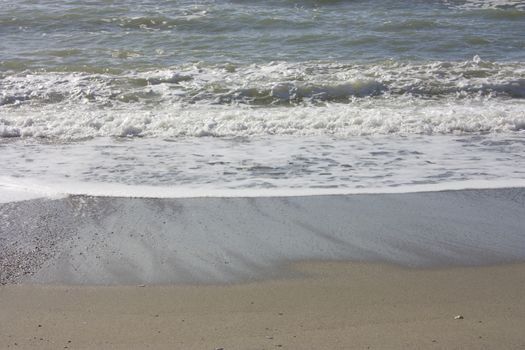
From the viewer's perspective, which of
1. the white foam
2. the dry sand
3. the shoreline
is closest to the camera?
the dry sand

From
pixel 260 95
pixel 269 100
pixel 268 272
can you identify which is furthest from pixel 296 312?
pixel 260 95

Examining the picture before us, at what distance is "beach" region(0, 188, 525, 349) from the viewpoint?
12.0 ft

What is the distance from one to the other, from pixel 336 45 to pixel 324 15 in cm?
275

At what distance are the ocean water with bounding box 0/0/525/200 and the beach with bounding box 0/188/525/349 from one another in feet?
1.69

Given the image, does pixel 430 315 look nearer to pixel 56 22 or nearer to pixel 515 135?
pixel 515 135

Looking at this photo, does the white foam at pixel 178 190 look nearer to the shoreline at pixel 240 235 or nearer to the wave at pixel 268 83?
the shoreline at pixel 240 235

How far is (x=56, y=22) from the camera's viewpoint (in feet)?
47.2

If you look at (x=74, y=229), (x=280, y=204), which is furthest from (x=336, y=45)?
(x=74, y=229)

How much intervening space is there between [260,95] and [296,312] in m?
6.10

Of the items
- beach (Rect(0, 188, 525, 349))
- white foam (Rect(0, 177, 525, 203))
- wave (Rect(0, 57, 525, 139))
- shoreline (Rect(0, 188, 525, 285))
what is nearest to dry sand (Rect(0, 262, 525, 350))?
beach (Rect(0, 188, 525, 349))

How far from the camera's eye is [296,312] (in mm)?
3869

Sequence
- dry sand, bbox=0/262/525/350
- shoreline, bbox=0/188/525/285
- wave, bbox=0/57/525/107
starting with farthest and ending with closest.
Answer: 1. wave, bbox=0/57/525/107
2. shoreline, bbox=0/188/525/285
3. dry sand, bbox=0/262/525/350

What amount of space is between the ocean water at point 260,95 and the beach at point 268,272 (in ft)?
1.69

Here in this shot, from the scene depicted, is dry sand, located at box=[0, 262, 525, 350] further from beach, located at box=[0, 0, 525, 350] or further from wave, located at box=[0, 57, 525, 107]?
wave, located at box=[0, 57, 525, 107]
